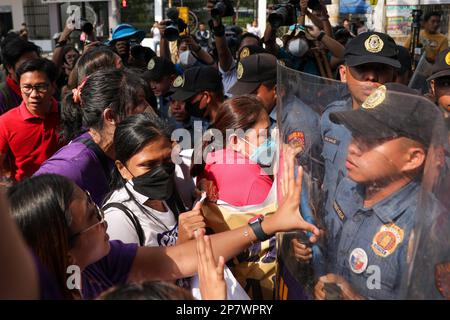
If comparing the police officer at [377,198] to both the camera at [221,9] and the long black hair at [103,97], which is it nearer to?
the long black hair at [103,97]

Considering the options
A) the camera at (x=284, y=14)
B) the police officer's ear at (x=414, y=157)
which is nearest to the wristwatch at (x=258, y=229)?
the police officer's ear at (x=414, y=157)

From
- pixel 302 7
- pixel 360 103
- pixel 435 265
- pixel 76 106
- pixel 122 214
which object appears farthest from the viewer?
pixel 302 7

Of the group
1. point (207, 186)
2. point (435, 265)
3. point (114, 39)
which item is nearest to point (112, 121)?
point (207, 186)

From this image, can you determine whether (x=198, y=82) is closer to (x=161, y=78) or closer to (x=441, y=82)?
(x=161, y=78)

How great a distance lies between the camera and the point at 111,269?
1583 millimetres

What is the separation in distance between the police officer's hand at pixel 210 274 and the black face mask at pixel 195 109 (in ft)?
6.30

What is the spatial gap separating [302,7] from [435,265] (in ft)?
13.5

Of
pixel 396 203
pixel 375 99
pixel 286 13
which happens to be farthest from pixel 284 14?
pixel 396 203

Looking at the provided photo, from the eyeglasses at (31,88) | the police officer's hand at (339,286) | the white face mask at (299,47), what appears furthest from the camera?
the white face mask at (299,47)

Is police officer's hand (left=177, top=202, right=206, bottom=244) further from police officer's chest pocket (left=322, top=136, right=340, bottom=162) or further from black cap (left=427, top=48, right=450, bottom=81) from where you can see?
black cap (left=427, top=48, right=450, bottom=81)

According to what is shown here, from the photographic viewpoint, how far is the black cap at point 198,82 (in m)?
3.16

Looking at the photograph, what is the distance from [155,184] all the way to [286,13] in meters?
3.45
